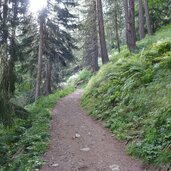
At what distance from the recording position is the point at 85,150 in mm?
7676

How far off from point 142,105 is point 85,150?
2439 mm

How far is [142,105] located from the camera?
8.88m

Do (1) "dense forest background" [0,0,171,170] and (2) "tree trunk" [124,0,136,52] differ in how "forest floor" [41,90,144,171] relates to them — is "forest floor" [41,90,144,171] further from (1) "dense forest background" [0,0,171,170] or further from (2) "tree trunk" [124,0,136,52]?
(2) "tree trunk" [124,0,136,52]

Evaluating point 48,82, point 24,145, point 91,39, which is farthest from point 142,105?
Answer: point 91,39

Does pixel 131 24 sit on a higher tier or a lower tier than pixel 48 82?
higher

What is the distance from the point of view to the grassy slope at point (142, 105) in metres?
6.82

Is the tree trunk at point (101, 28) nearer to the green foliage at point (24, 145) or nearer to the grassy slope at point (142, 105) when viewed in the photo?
the grassy slope at point (142, 105)

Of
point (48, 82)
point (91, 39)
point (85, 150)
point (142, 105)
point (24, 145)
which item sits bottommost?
point (85, 150)

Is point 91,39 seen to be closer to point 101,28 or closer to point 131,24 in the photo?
point 101,28

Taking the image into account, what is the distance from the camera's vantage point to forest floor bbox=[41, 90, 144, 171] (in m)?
6.65

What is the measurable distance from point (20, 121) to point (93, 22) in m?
16.9

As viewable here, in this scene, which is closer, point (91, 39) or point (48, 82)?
point (48, 82)

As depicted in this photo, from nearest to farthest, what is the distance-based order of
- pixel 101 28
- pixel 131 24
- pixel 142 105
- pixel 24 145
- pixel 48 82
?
1. pixel 24 145
2. pixel 142 105
3. pixel 131 24
4. pixel 101 28
5. pixel 48 82

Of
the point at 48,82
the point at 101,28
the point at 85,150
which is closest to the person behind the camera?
the point at 85,150
